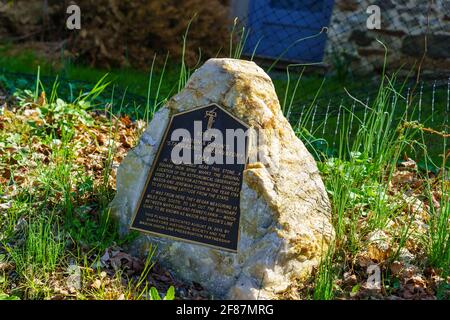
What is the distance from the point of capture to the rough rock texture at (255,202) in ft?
12.3

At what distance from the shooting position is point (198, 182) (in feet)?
13.0

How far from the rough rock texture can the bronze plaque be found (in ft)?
0.15

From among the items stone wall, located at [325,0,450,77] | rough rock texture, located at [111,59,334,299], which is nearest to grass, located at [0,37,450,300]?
rough rock texture, located at [111,59,334,299]

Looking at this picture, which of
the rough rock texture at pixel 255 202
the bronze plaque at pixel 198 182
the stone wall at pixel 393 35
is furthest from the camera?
the stone wall at pixel 393 35

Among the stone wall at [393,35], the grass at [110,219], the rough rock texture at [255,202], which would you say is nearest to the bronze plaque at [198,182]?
the rough rock texture at [255,202]

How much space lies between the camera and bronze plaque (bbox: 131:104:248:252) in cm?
388

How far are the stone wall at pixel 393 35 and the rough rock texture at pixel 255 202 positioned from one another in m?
4.28

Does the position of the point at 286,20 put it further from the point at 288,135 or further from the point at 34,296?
the point at 34,296

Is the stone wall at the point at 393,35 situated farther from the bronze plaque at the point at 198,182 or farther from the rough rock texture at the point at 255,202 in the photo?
the bronze plaque at the point at 198,182

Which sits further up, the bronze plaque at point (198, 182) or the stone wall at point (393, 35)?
the stone wall at point (393, 35)

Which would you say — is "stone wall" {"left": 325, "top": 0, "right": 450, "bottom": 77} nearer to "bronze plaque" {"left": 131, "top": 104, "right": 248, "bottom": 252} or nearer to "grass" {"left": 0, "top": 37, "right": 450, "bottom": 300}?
"grass" {"left": 0, "top": 37, "right": 450, "bottom": 300}
